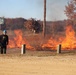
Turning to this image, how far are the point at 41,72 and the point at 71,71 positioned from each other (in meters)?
1.41

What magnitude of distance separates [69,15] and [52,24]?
1057 inches

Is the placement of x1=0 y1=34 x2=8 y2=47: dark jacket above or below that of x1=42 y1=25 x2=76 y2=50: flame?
above

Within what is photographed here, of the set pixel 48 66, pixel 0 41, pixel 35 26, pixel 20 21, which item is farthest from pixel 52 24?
pixel 48 66

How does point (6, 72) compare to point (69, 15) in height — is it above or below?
below

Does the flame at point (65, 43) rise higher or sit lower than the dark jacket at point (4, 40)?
lower

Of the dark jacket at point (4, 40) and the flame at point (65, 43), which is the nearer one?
the dark jacket at point (4, 40)

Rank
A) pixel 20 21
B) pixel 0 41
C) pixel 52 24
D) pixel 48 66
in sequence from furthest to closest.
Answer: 1. pixel 20 21
2. pixel 52 24
3. pixel 0 41
4. pixel 48 66

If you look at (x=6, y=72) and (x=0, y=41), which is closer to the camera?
(x=6, y=72)

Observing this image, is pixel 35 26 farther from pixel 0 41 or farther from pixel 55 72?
pixel 55 72

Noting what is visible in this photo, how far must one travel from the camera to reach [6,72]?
597 inches

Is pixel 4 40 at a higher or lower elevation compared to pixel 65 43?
higher

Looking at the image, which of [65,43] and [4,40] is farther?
[65,43]

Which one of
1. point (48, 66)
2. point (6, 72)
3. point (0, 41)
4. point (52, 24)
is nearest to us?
point (6, 72)

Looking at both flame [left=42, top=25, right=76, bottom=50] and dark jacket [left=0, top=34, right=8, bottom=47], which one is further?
flame [left=42, top=25, right=76, bottom=50]
